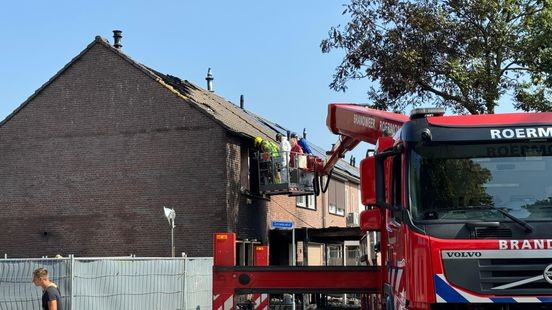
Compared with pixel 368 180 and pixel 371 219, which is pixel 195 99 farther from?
pixel 368 180

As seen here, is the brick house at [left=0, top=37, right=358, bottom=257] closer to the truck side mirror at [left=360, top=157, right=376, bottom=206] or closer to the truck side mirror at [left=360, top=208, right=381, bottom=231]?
the truck side mirror at [left=360, top=208, right=381, bottom=231]

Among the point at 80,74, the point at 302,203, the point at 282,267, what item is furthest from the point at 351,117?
the point at 302,203

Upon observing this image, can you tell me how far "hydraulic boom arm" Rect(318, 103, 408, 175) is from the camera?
8773mm

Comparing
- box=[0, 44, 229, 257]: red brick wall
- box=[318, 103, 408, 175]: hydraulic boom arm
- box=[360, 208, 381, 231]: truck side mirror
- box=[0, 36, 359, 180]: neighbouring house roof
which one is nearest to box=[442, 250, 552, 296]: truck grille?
box=[360, 208, 381, 231]: truck side mirror

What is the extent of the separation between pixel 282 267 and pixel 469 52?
40.5ft

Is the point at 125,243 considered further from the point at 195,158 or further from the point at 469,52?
the point at 469,52

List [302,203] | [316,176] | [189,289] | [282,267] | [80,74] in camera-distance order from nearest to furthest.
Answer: [282,267] < [189,289] < [316,176] < [80,74] < [302,203]

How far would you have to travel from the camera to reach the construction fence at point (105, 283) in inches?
512

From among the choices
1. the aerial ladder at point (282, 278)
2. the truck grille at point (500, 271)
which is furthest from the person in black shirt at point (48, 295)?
the truck grille at point (500, 271)

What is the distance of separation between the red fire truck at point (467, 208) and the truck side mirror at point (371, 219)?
50cm

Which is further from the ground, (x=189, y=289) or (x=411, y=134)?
(x=411, y=134)

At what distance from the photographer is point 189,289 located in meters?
16.4

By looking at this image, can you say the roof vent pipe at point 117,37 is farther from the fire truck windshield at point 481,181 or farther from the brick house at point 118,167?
the fire truck windshield at point 481,181

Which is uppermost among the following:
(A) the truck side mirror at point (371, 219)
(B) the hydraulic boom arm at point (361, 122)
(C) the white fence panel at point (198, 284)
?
(B) the hydraulic boom arm at point (361, 122)
